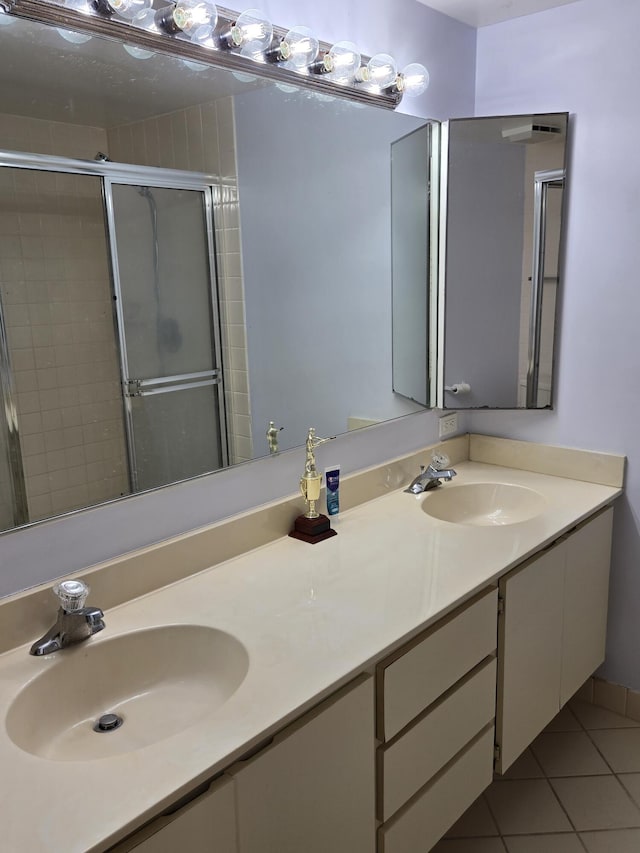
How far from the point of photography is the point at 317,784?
1131mm

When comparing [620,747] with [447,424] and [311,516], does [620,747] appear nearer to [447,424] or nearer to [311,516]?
[447,424]

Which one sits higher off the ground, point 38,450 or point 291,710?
point 38,450

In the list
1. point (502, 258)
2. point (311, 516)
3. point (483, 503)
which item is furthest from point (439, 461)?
point (502, 258)

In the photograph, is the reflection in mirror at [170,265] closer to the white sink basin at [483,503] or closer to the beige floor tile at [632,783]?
the white sink basin at [483,503]

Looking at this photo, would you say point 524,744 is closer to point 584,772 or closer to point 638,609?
point 584,772

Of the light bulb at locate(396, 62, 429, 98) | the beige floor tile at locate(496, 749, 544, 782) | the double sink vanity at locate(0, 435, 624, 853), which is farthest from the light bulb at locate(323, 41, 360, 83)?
the beige floor tile at locate(496, 749, 544, 782)

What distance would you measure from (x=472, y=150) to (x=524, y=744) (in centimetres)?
166

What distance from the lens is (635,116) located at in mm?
1923

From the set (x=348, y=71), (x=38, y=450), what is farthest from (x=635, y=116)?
(x=38, y=450)

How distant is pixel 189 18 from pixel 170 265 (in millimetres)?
480

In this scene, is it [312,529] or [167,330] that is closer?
[167,330]

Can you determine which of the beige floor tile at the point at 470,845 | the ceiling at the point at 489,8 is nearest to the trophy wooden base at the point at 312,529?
the beige floor tile at the point at 470,845

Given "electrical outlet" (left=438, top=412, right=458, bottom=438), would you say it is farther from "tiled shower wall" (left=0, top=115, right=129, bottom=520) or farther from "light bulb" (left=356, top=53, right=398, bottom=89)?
"tiled shower wall" (left=0, top=115, right=129, bottom=520)

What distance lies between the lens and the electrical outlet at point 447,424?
232cm
